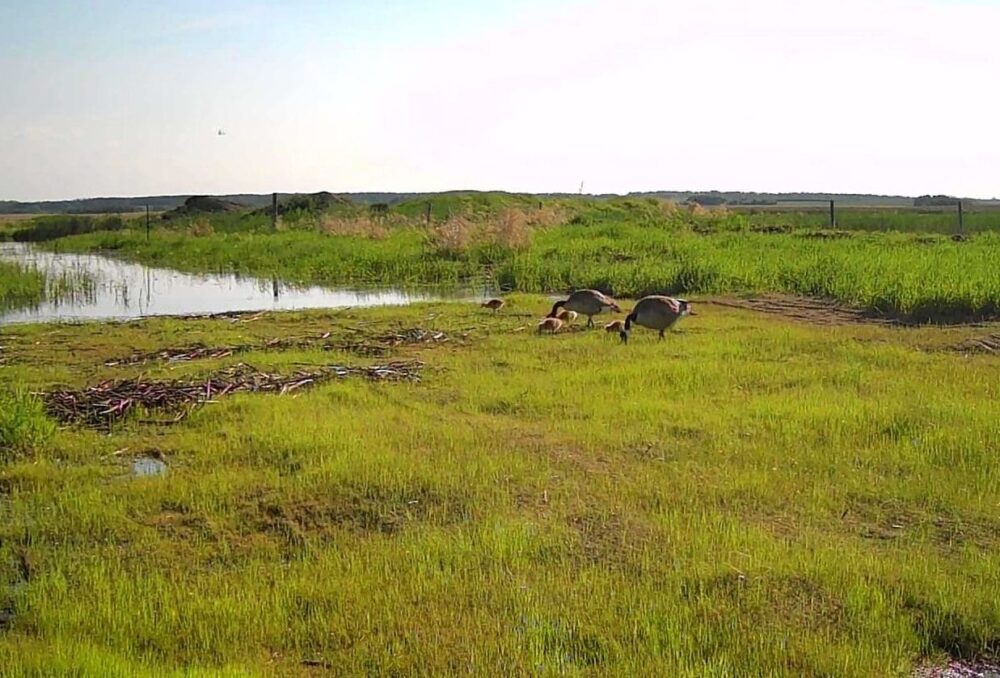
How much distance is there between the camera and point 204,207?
52219 millimetres

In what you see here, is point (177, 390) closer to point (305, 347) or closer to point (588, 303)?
point (305, 347)

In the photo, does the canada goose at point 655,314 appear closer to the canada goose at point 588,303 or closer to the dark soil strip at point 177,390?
the canada goose at point 588,303

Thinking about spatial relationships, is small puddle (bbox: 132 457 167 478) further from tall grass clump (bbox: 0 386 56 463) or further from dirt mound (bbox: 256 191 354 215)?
dirt mound (bbox: 256 191 354 215)

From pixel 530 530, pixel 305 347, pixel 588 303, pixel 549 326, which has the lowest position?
pixel 530 530

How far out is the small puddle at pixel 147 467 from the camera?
21.5 ft

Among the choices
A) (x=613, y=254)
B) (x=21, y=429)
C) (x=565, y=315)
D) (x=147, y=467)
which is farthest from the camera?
(x=613, y=254)

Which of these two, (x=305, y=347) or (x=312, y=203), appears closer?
(x=305, y=347)

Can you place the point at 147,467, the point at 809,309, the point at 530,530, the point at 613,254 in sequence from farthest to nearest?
the point at 613,254
the point at 809,309
the point at 147,467
the point at 530,530

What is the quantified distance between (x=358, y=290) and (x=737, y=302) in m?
8.24

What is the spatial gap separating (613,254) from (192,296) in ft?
29.1

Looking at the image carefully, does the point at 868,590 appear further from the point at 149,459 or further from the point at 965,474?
the point at 149,459

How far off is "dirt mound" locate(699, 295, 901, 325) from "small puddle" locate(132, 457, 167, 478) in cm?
913

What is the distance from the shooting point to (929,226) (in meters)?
34.0

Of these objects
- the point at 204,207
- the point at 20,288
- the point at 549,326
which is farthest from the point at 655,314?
the point at 204,207
